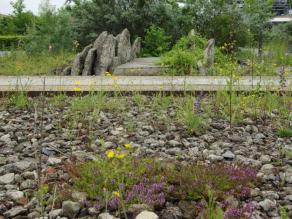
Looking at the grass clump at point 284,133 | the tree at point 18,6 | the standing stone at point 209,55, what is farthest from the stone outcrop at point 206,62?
the tree at point 18,6

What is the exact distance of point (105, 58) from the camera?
10.0 m

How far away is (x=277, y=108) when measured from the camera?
512 centimetres

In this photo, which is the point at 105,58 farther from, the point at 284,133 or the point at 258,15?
the point at 258,15

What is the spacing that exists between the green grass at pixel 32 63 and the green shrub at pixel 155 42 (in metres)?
2.17

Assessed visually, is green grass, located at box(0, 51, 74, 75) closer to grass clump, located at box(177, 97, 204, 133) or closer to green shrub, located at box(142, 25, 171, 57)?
green shrub, located at box(142, 25, 171, 57)

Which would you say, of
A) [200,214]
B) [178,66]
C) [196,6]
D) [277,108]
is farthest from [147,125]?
[196,6]

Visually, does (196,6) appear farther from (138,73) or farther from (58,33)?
(138,73)

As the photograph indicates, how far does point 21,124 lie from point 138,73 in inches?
205

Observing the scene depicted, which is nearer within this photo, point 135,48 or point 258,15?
point 135,48

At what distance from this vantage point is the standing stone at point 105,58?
9977 millimetres

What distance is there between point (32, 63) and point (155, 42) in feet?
12.4

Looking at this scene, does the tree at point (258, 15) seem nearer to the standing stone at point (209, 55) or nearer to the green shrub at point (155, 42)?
the green shrub at point (155, 42)

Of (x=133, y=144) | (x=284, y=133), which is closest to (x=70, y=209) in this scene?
(x=133, y=144)

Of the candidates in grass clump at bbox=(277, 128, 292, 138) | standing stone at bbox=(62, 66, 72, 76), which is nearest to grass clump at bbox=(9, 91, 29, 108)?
Result: grass clump at bbox=(277, 128, 292, 138)
